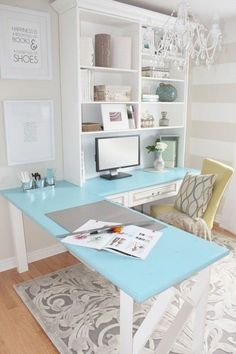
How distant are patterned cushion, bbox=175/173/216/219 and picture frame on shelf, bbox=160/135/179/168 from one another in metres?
0.68

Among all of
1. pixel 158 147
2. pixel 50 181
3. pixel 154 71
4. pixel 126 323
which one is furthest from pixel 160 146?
pixel 126 323

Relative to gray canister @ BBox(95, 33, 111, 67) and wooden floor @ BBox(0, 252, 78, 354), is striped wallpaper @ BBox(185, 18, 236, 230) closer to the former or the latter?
gray canister @ BBox(95, 33, 111, 67)

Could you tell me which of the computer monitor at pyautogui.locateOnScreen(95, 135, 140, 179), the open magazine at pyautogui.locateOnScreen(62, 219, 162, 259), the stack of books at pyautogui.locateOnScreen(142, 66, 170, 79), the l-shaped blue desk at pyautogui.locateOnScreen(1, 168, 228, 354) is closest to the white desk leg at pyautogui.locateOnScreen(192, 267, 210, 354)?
the l-shaped blue desk at pyautogui.locateOnScreen(1, 168, 228, 354)

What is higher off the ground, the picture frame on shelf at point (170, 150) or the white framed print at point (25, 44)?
the white framed print at point (25, 44)

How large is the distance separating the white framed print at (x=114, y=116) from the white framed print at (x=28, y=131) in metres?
0.49

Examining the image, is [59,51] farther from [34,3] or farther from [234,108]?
[234,108]

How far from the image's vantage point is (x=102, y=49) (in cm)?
271

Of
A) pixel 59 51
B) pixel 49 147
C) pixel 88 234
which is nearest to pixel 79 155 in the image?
pixel 49 147

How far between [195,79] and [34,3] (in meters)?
2.11

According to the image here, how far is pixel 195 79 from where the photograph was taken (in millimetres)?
3824

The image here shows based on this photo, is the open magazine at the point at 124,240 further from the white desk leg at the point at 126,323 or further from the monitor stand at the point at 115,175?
the monitor stand at the point at 115,175

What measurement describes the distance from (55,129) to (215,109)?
6.39ft

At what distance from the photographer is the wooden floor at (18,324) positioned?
191 cm

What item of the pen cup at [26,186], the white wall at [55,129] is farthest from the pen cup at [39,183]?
the white wall at [55,129]
